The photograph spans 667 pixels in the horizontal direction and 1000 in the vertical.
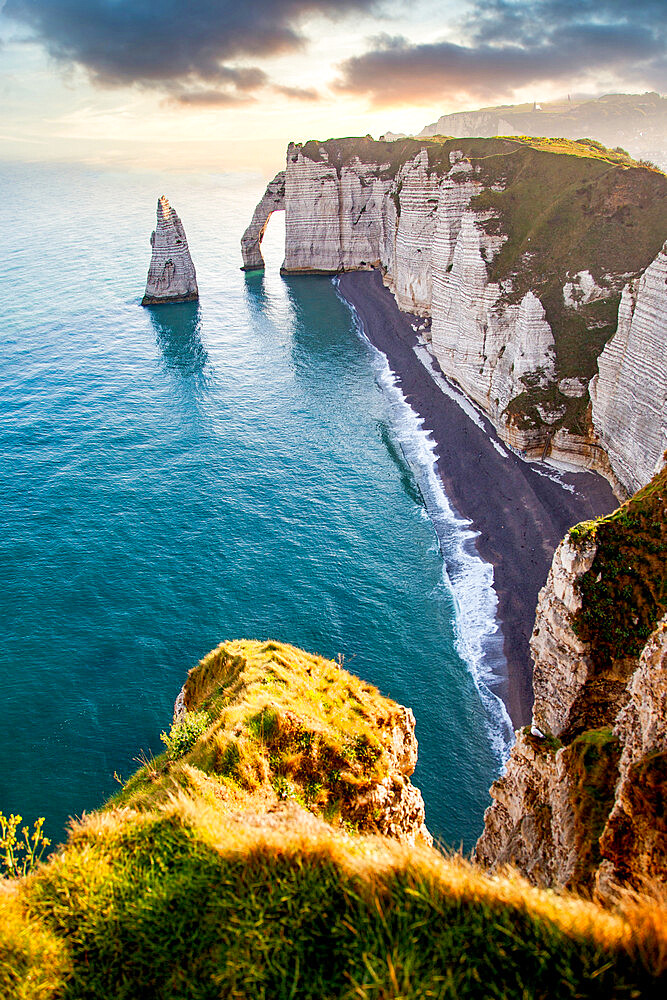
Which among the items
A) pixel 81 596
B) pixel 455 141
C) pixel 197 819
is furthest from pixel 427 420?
pixel 197 819

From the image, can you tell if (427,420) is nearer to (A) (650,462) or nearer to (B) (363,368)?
(B) (363,368)

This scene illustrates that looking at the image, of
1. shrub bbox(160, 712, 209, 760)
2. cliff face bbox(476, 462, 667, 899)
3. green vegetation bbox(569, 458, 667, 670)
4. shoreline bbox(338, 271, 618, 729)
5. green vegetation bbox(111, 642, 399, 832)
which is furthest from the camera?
shoreline bbox(338, 271, 618, 729)

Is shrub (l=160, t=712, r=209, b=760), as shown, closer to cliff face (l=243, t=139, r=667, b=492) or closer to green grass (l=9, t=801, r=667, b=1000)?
green grass (l=9, t=801, r=667, b=1000)

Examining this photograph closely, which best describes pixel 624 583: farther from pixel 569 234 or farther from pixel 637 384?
pixel 569 234

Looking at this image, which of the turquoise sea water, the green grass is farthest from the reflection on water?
the green grass

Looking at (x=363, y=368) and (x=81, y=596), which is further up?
(x=363, y=368)

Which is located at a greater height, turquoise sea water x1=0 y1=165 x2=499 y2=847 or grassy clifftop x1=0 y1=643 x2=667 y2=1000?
grassy clifftop x1=0 y1=643 x2=667 y2=1000

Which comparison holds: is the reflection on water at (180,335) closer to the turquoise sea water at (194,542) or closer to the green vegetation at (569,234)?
the turquoise sea water at (194,542)
